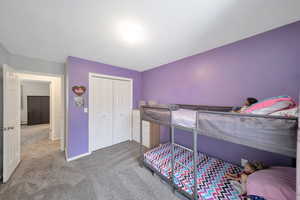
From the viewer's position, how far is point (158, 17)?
1.31 meters

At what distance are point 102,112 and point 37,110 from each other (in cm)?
573

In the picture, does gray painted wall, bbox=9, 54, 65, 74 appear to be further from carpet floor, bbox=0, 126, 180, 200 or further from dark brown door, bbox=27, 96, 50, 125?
dark brown door, bbox=27, 96, 50, 125

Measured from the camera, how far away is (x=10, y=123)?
1.91m

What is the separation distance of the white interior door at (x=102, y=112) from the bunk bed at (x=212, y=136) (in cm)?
149

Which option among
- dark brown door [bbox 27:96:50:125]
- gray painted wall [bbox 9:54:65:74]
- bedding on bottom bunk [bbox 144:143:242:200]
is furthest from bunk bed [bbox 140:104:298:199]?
dark brown door [bbox 27:96:50:125]

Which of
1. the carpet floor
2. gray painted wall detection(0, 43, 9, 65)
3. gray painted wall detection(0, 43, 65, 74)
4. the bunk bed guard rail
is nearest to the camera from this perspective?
the bunk bed guard rail

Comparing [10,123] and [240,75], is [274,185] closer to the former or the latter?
[240,75]

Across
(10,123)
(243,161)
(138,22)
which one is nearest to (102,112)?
(10,123)

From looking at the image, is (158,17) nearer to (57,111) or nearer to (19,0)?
(19,0)

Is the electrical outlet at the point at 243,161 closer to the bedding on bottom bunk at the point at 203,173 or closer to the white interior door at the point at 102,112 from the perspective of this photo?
the bedding on bottom bunk at the point at 203,173

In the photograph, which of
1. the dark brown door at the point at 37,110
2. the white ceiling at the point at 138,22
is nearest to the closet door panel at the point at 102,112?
the white ceiling at the point at 138,22

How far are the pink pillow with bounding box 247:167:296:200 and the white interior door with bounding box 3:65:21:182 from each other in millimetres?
3574

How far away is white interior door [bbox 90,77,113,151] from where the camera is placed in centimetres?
297

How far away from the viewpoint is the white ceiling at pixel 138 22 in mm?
1143
